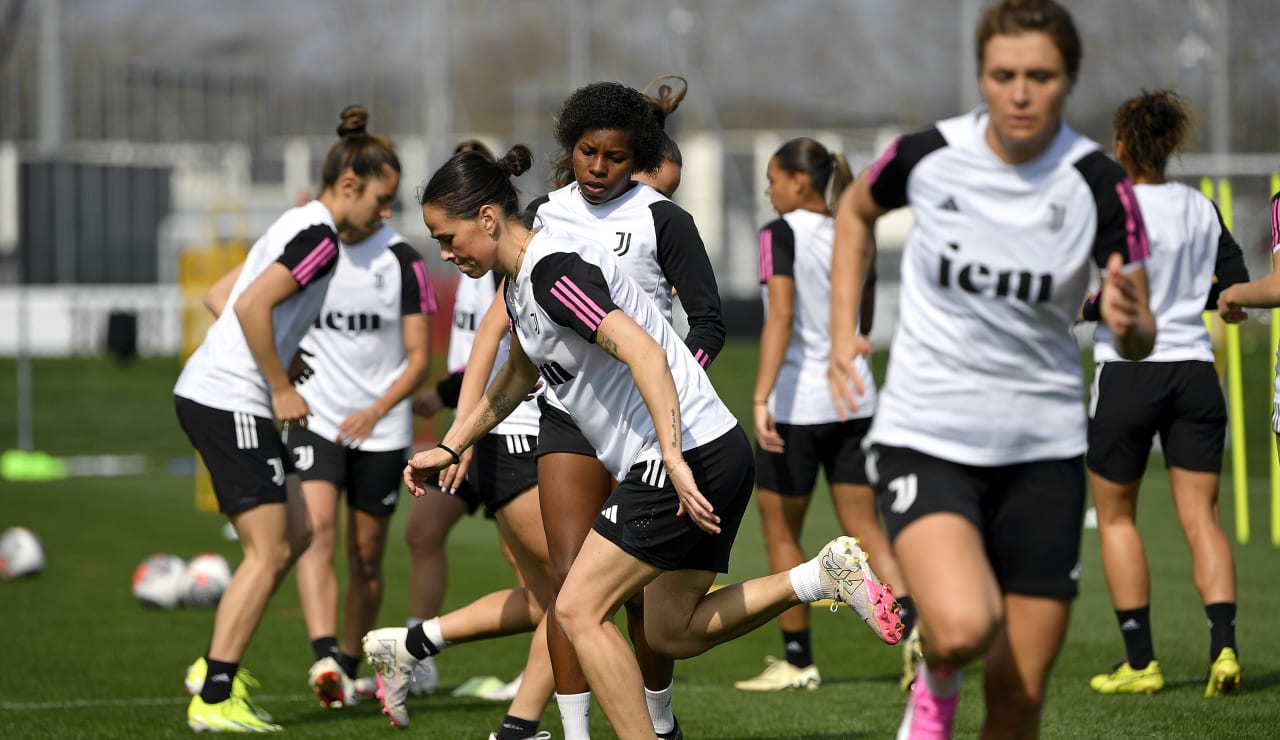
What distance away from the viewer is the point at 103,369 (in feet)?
116

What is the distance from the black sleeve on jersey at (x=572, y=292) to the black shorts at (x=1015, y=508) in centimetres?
98

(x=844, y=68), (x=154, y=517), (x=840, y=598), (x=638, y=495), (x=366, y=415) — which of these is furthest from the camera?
(x=844, y=68)

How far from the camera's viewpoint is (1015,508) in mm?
4012

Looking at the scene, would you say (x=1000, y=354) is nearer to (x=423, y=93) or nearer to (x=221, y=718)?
(x=221, y=718)

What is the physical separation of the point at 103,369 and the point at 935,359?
33.5 meters

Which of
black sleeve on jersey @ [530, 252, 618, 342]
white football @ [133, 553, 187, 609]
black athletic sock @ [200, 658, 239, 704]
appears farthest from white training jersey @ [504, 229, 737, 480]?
white football @ [133, 553, 187, 609]

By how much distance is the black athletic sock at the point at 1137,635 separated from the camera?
6.71m

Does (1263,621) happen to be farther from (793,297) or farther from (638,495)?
(638,495)

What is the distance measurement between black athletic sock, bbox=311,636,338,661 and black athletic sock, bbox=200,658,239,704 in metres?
0.70

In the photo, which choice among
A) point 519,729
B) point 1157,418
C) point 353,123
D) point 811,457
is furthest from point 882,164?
point 811,457

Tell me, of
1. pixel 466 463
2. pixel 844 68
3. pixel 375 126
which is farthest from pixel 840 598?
pixel 844 68

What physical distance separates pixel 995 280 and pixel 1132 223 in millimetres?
356

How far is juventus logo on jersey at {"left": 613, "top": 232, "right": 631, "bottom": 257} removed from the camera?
18.0 ft

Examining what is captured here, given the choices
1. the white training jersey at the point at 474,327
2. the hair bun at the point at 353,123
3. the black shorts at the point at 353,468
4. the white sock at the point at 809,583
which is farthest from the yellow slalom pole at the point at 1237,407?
the white sock at the point at 809,583
